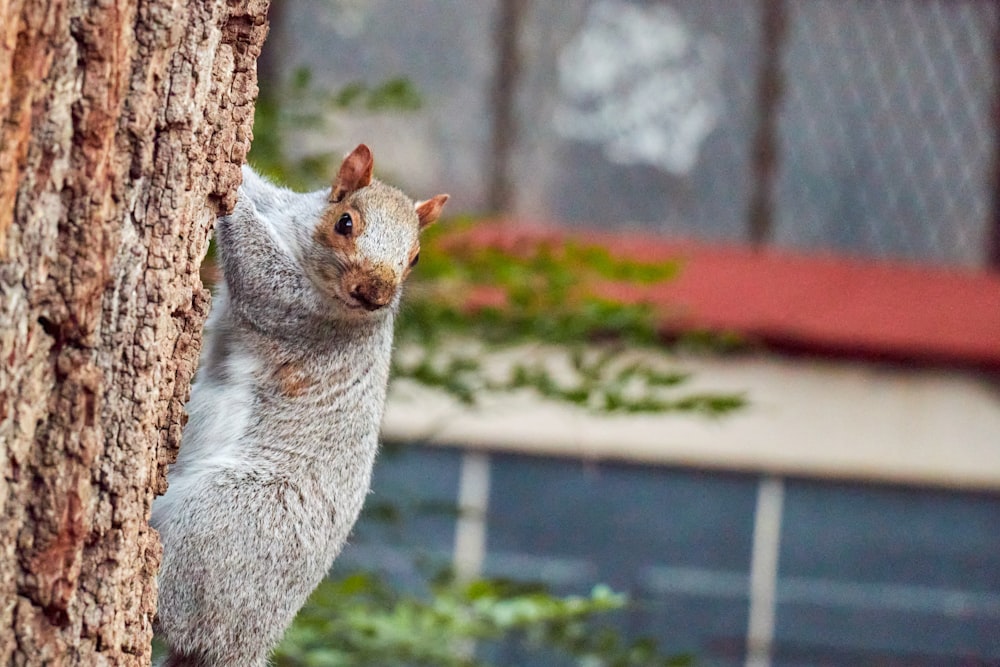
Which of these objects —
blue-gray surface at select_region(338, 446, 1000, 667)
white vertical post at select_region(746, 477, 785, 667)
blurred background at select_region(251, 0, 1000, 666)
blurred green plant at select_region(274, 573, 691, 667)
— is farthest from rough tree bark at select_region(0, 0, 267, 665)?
white vertical post at select_region(746, 477, 785, 667)

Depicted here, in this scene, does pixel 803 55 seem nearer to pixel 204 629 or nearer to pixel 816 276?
pixel 816 276

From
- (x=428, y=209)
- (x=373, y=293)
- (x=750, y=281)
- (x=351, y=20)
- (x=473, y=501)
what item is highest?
(x=351, y=20)

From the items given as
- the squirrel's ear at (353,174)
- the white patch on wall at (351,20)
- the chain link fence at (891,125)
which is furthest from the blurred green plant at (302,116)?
the chain link fence at (891,125)

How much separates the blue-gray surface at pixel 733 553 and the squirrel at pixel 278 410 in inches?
81.3

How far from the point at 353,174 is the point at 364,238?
10cm

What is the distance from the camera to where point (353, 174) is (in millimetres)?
1464

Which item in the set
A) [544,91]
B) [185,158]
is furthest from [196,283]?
[544,91]

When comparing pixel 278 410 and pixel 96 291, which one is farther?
pixel 278 410

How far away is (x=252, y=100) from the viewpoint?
1.13 m

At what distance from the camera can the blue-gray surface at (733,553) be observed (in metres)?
3.56

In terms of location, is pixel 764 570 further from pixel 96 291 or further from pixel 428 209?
pixel 96 291

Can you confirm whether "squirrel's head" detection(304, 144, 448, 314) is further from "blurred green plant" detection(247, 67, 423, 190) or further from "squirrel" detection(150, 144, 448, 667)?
"blurred green plant" detection(247, 67, 423, 190)

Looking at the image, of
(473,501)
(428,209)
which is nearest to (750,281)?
(473,501)

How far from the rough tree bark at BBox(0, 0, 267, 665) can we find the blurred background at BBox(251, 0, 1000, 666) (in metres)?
2.13
